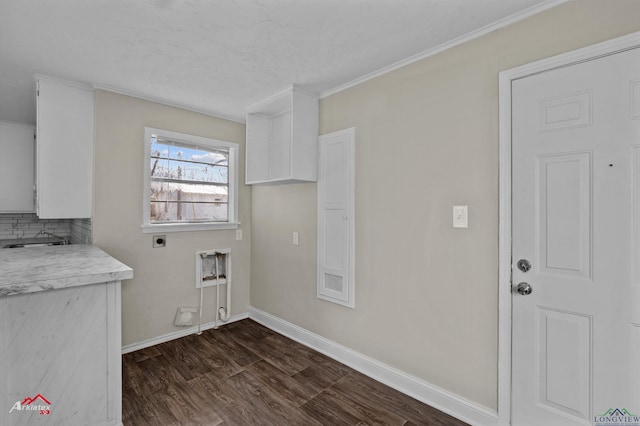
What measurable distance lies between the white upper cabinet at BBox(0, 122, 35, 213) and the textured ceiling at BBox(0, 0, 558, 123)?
140 cm

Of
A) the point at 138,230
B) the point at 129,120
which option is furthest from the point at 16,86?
the point at 138,230

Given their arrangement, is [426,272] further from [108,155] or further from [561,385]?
[108,155]

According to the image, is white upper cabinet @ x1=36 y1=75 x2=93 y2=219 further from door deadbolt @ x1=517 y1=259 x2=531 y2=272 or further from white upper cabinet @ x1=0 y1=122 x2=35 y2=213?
door deadbolt @ x1=517 y1=259 x2=531 y2=272

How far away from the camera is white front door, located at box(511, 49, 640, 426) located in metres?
1.42

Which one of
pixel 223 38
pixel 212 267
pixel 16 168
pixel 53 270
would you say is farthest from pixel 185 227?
pixel 16 168

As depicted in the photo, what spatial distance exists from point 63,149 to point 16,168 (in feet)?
6.22

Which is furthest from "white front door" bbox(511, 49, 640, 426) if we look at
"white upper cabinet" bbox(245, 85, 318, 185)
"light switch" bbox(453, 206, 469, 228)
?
"white upper cabinet" bbox(245, 85, 318, 185)

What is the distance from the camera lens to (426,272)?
6.99 feet

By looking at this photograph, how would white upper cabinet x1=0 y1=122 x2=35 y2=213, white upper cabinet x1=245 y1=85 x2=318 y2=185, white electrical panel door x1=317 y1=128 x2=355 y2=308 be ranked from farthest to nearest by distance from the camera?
white upper cabinet x1=0 y1=122 x2=35 y2=213 < white upper cabinet x1=245 y1=85 x2=318 y2=185 < white electrical panel door x1=317 y1=128 x2=355 y2=308

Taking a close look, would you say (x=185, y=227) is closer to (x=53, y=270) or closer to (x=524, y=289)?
(x=53, y=270)

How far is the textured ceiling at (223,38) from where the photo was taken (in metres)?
1.66

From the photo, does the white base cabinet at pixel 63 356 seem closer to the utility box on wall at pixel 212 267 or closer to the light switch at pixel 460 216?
the utility box on wall at pixel 212 267

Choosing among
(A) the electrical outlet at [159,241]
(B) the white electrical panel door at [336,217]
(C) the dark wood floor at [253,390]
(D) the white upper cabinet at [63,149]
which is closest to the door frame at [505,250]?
(C) the dark wood floor at [253,390]

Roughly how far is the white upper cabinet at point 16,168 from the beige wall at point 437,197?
3864 mm
